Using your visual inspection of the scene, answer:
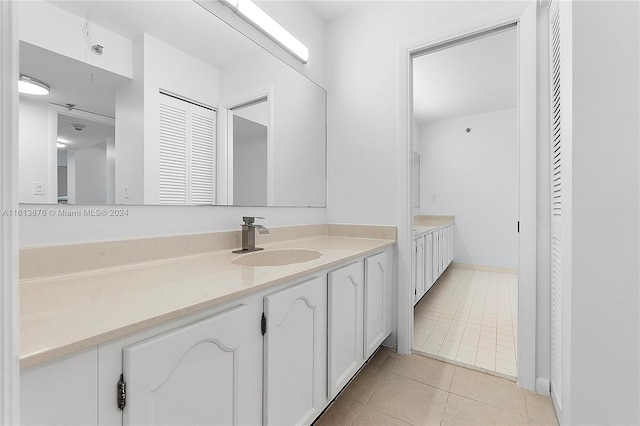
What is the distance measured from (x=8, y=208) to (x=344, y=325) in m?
1.22

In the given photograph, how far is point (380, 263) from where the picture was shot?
5.51ft

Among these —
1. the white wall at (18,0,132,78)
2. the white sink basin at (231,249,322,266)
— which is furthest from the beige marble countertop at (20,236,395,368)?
the white wall at (18,0,132,78)

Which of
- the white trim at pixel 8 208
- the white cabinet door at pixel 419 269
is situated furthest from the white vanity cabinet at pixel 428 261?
the white trim at pixel 8 208

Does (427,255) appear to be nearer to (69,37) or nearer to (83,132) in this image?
(83,132)

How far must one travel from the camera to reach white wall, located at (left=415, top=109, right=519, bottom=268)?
13.5ft

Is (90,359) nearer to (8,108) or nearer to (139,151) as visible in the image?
(8,108)

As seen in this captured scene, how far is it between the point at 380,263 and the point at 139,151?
1340 mm

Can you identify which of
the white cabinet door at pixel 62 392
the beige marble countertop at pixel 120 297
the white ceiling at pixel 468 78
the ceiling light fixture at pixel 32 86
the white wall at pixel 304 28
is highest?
the white ceiling at pixel 468 78

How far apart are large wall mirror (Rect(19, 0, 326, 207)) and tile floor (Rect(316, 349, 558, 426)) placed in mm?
1193

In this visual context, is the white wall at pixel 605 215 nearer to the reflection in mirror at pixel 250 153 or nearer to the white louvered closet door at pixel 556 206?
the white louvered closet door at pixel 556 206

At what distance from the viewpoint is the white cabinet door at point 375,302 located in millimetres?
1522

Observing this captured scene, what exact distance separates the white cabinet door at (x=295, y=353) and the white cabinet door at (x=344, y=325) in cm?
5

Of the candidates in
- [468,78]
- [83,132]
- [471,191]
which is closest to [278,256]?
[83,132]

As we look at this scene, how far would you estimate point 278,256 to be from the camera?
1584 mm
